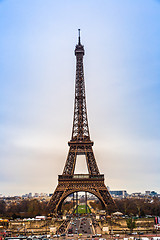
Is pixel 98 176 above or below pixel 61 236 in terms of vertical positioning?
above

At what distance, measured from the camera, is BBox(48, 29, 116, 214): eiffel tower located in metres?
55.7

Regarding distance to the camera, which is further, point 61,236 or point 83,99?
point 83,99

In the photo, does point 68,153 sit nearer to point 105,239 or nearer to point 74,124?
point 74,124

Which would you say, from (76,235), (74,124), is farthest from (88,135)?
(76,235)

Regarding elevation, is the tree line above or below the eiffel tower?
below

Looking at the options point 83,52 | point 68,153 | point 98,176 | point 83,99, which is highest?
point 83,52

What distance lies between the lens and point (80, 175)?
194 feet

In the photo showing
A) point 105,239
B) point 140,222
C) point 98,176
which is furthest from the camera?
point 98,176

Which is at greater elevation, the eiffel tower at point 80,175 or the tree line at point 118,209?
the eiffel tower at point 80,175

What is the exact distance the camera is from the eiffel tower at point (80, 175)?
55.7 meters

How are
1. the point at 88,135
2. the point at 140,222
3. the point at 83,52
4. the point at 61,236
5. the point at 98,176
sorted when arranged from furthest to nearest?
the point at 83,52
the point at 88,135
the point at 98,176
the point at 140,222
the point at 61,236

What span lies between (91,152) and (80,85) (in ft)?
59.3

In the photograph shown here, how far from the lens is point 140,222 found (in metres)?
45.6

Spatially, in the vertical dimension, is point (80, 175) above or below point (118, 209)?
above
